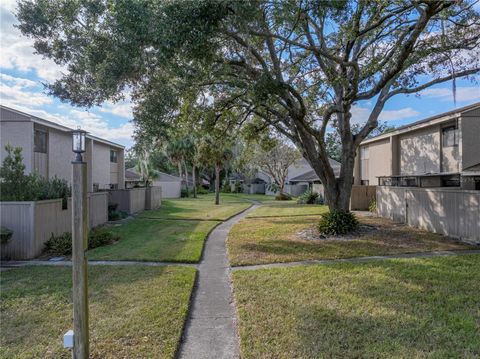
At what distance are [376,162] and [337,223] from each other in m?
14.9

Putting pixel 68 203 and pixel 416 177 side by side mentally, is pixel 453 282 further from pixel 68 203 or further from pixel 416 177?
pixel 416 177

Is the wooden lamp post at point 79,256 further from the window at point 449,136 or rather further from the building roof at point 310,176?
the building roof at point 310,176

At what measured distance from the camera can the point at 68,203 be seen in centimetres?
1284

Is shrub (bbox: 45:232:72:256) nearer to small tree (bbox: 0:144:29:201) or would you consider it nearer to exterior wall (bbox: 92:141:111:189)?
small tree (bbox: 0:144:29:201)

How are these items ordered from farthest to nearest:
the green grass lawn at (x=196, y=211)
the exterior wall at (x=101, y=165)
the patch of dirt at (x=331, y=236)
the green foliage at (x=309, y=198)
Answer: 1. the green foliage at (x=309, y=198)
2. the exterior wall at (x=101, y=165)
3. the green grass lawn at (x=196, y=211)
4. the patch of dirt at (x=331, y=236)

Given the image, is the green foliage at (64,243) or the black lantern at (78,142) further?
the green foliage at (64,243)

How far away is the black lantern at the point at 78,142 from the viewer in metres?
4.18

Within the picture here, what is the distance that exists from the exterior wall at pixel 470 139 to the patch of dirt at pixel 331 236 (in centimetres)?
589

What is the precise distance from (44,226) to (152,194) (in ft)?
54.6

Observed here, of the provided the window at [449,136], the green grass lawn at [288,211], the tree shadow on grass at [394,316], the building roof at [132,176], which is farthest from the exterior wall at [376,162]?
the building roof at [132,176]

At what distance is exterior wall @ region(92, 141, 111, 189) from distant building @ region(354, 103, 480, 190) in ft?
67.1

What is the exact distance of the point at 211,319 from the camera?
18.2 ft

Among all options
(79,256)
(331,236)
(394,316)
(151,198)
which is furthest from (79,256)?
(151,198)

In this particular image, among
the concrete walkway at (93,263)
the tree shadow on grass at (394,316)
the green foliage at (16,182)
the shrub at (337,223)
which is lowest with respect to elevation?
the concrete walkway at (93,263)
